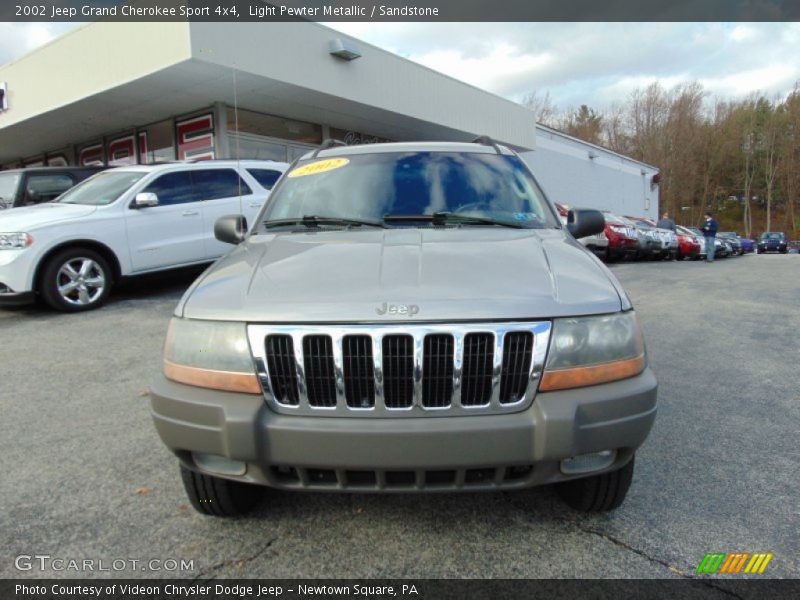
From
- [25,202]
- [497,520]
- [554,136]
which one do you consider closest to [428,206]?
[497,520]

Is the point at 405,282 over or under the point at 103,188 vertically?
under

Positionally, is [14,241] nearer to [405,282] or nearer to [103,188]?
[103,188]

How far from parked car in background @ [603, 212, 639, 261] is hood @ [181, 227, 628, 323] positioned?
1340 cm

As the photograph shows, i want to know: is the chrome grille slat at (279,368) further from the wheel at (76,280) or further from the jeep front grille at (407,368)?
the wheel at (76,280)

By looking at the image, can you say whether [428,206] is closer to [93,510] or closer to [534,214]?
[534,214]

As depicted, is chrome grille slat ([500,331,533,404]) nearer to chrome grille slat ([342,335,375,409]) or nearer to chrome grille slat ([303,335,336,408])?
chrome grille slat ([342,335,375,409])

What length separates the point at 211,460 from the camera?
78.8 inches

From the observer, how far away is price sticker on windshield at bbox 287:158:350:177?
11.0 ft

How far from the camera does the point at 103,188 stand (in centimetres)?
718

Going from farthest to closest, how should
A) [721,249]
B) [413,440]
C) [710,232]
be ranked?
1. [721,249]
2. [710,232]
3. [413,440]

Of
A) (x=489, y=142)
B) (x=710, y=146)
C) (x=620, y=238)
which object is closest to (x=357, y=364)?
(x=489, y=142)

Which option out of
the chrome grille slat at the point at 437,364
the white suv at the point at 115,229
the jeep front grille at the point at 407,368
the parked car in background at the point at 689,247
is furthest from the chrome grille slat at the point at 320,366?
the parked car in background at the point at 689,247

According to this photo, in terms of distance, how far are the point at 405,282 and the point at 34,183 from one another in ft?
29.6

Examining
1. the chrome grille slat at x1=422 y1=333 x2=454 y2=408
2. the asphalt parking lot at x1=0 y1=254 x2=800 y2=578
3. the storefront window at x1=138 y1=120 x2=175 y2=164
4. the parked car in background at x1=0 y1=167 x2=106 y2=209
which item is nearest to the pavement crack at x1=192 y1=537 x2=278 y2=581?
the asphalt parking lot at x1=0 y1=254 x2=800 y2=578
